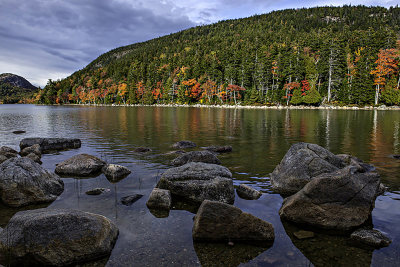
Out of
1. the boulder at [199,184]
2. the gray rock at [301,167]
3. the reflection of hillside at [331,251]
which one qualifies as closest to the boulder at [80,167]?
the boulder at [199,184]

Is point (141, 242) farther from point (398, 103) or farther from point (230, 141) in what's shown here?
point (398, 103)

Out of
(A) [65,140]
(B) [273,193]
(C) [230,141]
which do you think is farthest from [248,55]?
(B) [273,193]

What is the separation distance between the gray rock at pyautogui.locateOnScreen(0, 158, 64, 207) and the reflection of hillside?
27.3 ft

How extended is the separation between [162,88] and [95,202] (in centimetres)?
11784

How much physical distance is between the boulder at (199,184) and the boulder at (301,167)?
2.32 metres

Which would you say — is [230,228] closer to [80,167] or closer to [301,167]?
[301,167]

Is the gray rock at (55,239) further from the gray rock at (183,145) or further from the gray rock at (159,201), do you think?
the gray rock at (183,145)

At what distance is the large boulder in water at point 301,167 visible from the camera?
9.66 metres

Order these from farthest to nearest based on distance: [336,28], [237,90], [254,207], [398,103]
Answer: [336,28] < [237,90] < [398,103] < [254,207]

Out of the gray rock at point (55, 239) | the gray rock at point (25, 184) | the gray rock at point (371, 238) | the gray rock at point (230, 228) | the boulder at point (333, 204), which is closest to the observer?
the gray rock at point (55, 239)

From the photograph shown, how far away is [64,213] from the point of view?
5953 millimetres

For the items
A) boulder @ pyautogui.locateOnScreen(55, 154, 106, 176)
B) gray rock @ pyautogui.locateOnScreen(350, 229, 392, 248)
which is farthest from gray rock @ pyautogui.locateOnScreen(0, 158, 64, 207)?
gray rock @ pyautogui.locateOnScreen(350, 229, 392, 248)

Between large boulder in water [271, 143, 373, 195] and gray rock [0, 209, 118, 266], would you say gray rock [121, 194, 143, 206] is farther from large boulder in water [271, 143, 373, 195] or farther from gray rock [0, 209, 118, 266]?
large boulder in water [271, 143, 373, 195]

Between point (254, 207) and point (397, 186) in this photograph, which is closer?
point (254, 207)
